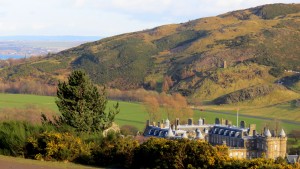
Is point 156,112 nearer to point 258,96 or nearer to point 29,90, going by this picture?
point 258,96

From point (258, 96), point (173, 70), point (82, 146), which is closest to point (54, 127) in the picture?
point (82, 146)

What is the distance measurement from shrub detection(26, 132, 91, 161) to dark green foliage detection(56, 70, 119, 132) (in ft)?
11.8

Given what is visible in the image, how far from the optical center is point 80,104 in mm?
26734

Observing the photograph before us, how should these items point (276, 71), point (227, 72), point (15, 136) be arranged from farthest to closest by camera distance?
1. point (227, 72)
2. point (276, 71)
3. point (15, 136)

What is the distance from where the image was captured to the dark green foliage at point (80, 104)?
2625 cm

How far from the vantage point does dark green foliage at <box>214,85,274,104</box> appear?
135125 mm

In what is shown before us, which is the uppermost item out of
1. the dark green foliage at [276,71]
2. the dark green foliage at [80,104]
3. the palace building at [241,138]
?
the dark green foliage at [276,71]

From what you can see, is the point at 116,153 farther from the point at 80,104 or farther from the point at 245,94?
the point at 245,94

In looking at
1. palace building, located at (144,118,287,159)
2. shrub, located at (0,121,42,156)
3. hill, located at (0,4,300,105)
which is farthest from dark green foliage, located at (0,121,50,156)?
hill, located at (0,4,300,105)

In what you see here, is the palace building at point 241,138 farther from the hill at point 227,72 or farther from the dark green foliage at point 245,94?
the dark green foliage at point 245,94

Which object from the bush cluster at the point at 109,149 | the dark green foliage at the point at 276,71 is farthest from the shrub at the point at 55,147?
the dark green foliage at the point at 276,71

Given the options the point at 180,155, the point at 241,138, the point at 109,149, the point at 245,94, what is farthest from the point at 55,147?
the point at 245,94

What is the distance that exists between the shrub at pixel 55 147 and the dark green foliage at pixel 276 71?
134625mm

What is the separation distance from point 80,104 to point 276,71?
13161 cm
